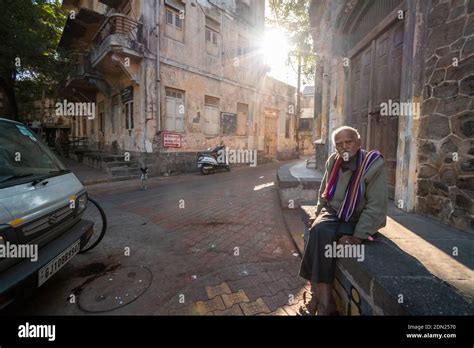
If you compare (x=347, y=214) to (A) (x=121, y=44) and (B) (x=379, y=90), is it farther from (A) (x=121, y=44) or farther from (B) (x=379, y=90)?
(A) (x=121, y=44)

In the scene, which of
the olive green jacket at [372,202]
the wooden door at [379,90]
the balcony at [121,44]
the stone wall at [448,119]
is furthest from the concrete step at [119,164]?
the stone wall at [448,119]

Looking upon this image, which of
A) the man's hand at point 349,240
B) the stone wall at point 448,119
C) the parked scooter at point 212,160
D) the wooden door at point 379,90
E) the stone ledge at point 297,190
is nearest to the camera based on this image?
the man's hand at point 349,240

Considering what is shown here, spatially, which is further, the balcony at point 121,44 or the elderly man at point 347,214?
the balcony at point 121,44

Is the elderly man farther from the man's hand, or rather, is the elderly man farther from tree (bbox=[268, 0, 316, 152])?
tree (bbox=[268, 0, 316, 152])

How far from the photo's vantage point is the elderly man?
2043 millimetres

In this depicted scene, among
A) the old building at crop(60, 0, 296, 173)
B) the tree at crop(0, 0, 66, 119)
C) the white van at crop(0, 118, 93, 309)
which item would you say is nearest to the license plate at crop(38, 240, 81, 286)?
the white van at crop(0, 118, 93, 309)

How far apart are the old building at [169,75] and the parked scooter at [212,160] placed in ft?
3.24

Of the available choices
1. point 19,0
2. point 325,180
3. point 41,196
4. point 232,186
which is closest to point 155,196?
point 232,186

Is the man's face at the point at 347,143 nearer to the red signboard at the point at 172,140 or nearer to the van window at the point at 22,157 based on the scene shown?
the van window at the point at 22,157

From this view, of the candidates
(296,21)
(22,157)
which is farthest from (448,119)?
(296,21)

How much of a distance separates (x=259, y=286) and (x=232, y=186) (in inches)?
229

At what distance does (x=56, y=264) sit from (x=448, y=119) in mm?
4794

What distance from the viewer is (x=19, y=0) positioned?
927 centimetres

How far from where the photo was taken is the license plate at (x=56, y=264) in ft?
6.70
